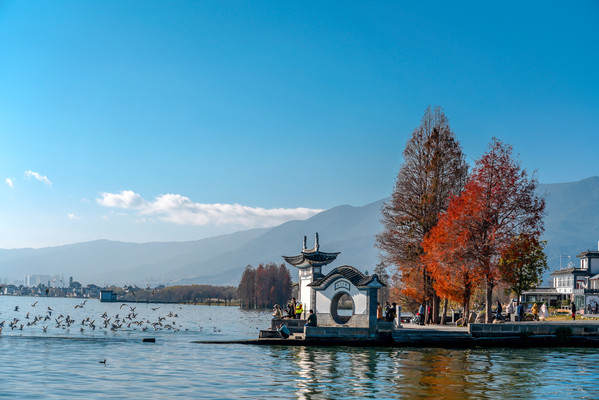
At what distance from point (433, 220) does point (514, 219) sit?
7804 millimetres

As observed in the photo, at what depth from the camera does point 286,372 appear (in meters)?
33.6

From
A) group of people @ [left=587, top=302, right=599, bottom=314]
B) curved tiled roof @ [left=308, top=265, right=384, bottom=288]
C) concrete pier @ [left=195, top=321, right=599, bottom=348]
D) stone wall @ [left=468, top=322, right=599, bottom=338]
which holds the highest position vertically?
curved tiled roof @ [left=308, top=265, right=384, bottom=288]

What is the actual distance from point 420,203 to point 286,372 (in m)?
29.2

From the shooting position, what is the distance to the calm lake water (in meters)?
27.7

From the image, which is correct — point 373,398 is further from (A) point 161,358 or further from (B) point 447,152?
(B) point 447,152

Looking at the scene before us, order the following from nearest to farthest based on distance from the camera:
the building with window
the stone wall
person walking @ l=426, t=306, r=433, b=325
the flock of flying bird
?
the stone wall
person walking @ l=426, t=306, r=433, b=325
the flock of flying bird
the building with window

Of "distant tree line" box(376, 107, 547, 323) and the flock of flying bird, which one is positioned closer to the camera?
"distant tree line" box(376, 107, 547, 323)

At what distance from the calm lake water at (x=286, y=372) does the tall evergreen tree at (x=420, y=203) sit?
14772mm

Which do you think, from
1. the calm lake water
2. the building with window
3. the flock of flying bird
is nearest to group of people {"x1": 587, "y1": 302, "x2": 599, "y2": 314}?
the building with window

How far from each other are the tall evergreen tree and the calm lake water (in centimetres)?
1477

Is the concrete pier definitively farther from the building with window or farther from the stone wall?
the building with window

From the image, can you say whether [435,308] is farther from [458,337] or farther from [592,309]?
[592,309]

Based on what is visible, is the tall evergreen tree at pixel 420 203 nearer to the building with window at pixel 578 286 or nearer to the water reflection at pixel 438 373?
the water reflection at pixel 438 373

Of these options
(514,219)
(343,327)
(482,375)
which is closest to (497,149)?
(514,219)
